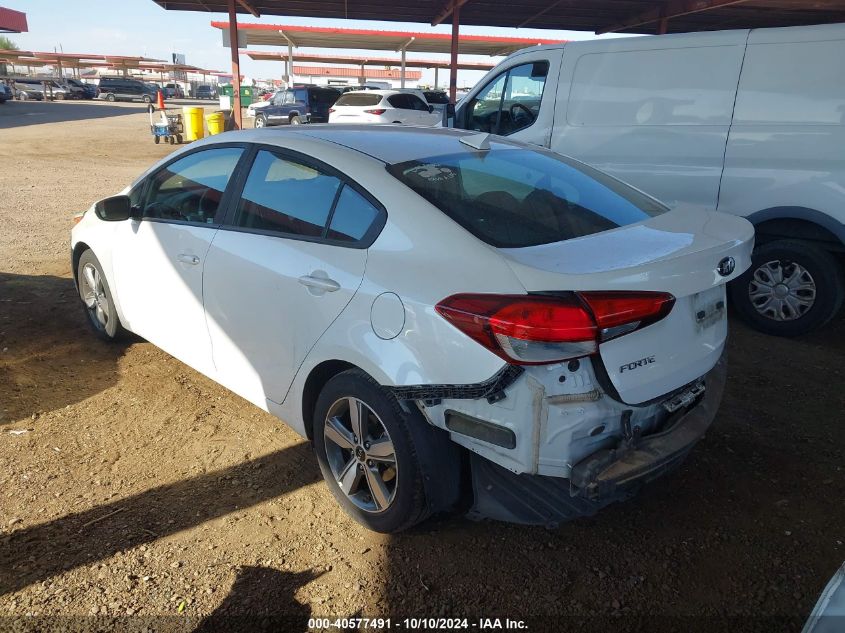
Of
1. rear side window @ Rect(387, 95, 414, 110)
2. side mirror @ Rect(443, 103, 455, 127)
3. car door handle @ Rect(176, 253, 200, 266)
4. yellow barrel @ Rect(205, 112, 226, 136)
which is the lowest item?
car door handle @ Rect(176, 253, 200, 266)

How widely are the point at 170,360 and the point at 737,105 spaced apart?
4626 millimetres

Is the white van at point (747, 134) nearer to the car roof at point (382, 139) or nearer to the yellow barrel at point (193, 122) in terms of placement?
the car roof at point (382, 139)

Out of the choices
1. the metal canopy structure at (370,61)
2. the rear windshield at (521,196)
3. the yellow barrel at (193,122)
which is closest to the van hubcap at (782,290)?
the rear windshield at (521,196)

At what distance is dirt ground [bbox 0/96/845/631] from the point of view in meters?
2.40

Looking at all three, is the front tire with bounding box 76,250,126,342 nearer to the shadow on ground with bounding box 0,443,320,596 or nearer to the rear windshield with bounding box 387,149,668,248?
the shadow on ground with bounding box 0,443,320,596

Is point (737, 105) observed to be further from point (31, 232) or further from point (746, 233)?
point (31, 232)

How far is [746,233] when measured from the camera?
8.80 ft

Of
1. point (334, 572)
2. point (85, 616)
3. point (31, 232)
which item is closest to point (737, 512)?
point (334, 572)

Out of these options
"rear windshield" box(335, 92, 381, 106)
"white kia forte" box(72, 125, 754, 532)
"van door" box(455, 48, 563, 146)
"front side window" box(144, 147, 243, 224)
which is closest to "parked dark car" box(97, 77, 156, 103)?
"rear windshield" box(335, 92, 381, 106)

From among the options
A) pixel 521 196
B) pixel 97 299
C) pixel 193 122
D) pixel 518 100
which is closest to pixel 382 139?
pixel 521 196

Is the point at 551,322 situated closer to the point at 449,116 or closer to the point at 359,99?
the point at 449,116

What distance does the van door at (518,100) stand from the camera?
625 cm

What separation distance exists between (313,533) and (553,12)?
16522mm

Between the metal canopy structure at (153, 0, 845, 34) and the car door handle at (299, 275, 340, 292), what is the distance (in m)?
13.6
